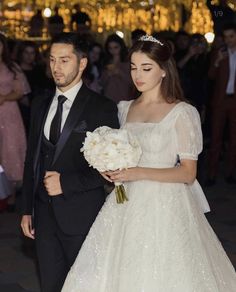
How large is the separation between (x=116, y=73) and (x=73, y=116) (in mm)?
6071

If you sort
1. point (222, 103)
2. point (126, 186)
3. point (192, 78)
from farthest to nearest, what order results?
point (222, 103)
point (192, 78)
point (126, 186)

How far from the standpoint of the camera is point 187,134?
501 cm

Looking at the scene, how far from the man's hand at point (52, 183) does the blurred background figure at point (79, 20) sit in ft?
51.8

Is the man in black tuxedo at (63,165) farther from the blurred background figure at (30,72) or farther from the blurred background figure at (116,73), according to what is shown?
the blurred background figure at (30,72)

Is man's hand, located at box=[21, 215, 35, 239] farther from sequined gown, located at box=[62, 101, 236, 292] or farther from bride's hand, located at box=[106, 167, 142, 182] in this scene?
bride's hand, located at box=[106, 167, 142, 182]

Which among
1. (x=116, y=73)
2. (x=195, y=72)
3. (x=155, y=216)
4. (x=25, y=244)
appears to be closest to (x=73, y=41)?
(x=155, y=216)

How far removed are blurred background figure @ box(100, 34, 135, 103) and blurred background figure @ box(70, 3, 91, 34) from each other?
9119 mm

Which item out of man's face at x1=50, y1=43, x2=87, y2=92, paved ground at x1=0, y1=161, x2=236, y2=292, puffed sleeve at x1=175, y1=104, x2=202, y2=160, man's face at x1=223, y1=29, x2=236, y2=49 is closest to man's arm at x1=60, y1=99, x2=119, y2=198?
man's face at x1=50, y1=43, x2=87, y2=92

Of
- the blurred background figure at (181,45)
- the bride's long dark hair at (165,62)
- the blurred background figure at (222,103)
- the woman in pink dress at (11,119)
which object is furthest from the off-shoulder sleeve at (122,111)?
the blurred background figure at (181,45)

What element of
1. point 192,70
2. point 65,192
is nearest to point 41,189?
point 65,192

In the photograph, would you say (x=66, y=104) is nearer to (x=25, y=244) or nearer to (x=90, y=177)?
(x=90, y=177)

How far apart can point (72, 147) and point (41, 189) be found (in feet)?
1.08

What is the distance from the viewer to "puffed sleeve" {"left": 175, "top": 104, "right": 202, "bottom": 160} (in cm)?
498

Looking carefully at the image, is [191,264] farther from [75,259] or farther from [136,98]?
[136,98]
